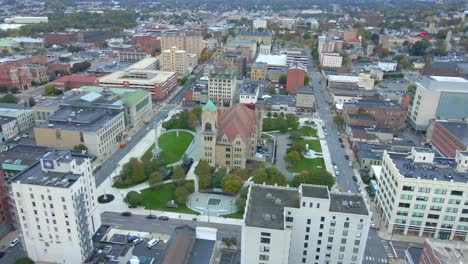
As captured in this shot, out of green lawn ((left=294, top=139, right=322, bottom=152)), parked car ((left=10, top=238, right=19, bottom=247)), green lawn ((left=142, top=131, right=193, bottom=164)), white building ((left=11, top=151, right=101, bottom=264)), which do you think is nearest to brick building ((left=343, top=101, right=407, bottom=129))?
green lawn ((left=294, top=139, right=322, bottom=152))

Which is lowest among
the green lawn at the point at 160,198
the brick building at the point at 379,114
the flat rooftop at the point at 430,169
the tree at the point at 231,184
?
the green lawn at the point at 160,198

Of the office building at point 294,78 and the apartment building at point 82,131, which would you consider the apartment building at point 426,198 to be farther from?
the office building at point 294,78

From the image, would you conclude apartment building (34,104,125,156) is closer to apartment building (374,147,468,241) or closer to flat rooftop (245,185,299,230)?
flat rooftop (245,185,299,230)

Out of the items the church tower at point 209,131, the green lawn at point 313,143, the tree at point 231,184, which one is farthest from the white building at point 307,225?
the green lawn at point 313,143

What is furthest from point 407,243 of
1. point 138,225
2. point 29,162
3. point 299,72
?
point 299,72

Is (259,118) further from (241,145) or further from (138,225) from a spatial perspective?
(138,225)

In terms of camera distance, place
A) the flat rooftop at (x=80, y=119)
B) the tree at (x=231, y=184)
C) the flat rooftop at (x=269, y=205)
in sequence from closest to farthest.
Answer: the flat rooftop at (x=269, y=205) → the tree at (x=231, y=184) → the flat rooftop at (x=80, y=119)
